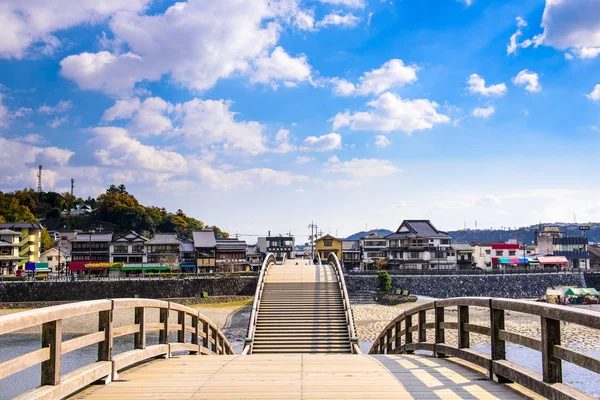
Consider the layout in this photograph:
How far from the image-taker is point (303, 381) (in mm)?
5660

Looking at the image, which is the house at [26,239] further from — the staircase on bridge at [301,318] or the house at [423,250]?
the staircase on bridge at [301,318]

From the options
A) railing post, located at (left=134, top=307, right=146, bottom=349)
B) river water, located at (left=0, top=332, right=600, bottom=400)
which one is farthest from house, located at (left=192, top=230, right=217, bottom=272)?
railing post, located at (left=134, top=307, right=146, bottom=349)

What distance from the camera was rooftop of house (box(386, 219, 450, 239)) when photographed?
64.8m

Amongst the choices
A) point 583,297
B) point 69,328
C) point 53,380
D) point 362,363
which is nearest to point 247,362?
point 362,363

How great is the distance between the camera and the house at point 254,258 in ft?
224

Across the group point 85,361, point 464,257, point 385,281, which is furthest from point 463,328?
point 464,257

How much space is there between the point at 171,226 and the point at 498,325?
87066 mm

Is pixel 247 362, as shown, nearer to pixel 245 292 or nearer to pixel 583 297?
pixel 245 292

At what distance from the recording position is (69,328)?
34719 millimetres

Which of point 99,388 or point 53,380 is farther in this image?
point 99,388

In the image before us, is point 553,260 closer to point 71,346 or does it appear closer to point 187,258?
point 187,258

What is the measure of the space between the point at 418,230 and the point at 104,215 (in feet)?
187

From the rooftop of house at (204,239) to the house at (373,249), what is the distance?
22335 millimetres

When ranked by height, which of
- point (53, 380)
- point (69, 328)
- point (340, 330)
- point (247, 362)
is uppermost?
point (53, 380)
